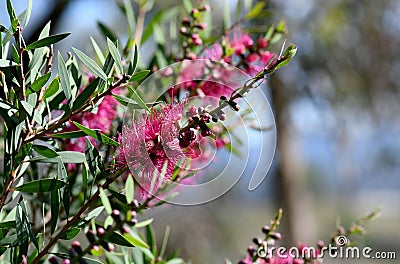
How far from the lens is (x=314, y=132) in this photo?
524 centimetres

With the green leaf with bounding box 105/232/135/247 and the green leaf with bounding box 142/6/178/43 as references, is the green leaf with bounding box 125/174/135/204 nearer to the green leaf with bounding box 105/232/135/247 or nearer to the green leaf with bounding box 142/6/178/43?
the green leaf with bounding box 105/232/135/247

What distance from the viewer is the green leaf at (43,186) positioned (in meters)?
0.31

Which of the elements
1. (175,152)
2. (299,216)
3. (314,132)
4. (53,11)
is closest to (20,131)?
(175,152)

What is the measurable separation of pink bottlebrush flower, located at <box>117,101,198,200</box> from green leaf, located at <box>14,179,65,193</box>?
0.03 meters

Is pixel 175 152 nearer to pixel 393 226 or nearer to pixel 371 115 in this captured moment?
pixel 371 115

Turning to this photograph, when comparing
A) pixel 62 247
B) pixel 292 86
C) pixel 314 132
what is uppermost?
pixel 314 132

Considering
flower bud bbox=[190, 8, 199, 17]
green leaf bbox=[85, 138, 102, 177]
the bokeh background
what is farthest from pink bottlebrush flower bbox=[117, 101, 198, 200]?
the bokeh background

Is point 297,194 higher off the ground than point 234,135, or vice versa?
point 297,194

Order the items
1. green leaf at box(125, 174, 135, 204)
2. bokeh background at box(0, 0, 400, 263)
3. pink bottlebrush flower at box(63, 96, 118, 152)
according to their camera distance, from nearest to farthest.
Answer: green leaf at box(125, 174, 135, 204) < pink bottlebrush flower at box(63, 96, 118, 152) < bokeh background at box(0, 0, 400, 263)

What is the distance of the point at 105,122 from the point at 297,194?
2.65 metres

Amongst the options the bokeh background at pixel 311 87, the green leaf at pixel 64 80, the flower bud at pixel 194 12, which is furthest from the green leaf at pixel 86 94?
the bokeh background at pixel 311 87

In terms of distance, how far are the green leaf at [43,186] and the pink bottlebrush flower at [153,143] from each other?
34mm

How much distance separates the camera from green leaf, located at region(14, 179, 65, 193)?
312 millimetres

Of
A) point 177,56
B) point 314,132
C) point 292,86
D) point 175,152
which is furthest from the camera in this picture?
point 314,132
